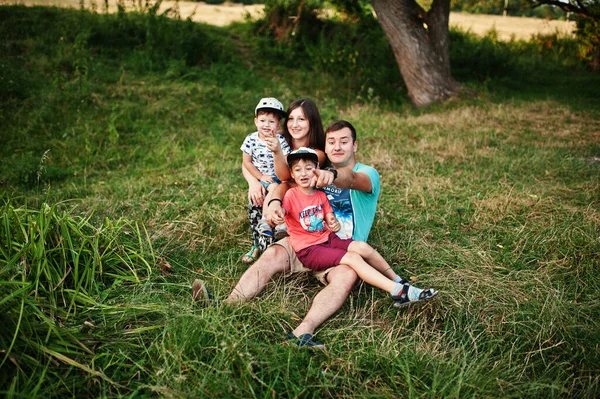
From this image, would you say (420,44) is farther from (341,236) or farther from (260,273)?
(260,273)

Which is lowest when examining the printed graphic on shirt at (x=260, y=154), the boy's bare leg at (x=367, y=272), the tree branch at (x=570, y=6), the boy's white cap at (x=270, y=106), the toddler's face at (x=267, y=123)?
the boy's bare leg at (x=367, y=272)

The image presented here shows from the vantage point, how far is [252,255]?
351cm

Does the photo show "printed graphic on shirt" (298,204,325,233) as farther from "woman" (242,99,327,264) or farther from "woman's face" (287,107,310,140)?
"woman's face" (287,107,310,140)

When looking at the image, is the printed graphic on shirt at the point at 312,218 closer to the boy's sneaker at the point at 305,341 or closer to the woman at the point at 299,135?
the woman at the point at 299,135

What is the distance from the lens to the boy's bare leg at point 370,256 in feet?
9.23

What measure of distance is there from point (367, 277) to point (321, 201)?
0.60 metres

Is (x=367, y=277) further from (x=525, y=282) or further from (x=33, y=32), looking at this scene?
(x=33, y=32)

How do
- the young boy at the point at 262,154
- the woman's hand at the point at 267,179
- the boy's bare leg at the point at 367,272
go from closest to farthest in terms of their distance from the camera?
the boy's bare leg at the point at 367,272 < the young boy at the point at 262,154 < the woman's hand at the point at 267,179

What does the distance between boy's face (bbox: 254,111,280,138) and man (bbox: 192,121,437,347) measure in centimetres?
58

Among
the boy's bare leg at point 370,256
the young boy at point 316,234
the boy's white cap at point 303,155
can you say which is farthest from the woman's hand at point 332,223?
the boy's white cap at point 303,155

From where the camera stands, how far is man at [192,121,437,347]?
2557mm

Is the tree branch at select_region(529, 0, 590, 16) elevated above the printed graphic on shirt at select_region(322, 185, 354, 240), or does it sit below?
above

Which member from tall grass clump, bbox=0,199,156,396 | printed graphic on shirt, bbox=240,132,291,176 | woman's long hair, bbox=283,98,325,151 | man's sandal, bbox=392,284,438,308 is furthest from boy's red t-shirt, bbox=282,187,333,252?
tall grass clump, bbox=0,199,156,396

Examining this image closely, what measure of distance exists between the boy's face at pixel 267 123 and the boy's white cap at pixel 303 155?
0.70 m
